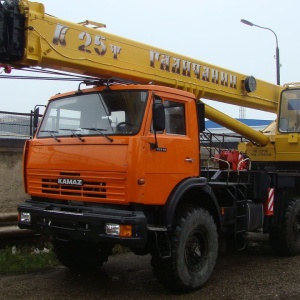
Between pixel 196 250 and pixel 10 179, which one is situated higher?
pixel 10 179

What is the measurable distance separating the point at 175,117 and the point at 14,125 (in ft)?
15.2

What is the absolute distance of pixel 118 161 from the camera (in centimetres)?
515

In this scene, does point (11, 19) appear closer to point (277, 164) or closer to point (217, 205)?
point (217, 205)

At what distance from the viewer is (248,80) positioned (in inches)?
336

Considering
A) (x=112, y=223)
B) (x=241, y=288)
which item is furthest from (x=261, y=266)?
(x=112, y=223)

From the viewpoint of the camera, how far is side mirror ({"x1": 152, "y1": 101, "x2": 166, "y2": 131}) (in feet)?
17.6

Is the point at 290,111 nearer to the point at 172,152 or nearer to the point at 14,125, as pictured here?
the point at 172,152

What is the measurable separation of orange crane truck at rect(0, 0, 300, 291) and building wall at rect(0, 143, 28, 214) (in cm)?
250

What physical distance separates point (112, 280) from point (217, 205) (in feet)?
5.89

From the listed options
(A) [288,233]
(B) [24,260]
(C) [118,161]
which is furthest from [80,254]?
(A) [288,233]

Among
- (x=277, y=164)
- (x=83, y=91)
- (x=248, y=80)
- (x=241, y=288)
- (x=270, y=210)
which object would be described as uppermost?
(x=248, y=80)

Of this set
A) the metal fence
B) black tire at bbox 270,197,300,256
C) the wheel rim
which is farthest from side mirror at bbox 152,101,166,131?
the metal fence

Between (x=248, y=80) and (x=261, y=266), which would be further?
(x=248, y=80)

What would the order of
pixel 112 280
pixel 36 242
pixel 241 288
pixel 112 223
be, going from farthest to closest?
pixel 36 242, pixel 112 280, pixel 241 288, pixel 112 223
